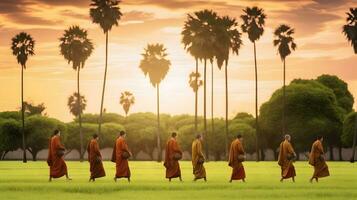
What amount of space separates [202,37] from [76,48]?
1855cm

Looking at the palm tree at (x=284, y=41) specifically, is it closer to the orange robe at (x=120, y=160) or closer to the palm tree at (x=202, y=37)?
the palm tree at (x=202, y=37)

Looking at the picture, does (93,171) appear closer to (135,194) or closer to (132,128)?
(135,194)

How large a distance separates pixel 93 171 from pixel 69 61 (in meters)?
64.2

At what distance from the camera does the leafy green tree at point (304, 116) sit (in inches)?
4555

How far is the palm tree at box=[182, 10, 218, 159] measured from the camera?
89125 mm

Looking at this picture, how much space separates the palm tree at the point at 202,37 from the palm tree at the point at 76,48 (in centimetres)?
1487

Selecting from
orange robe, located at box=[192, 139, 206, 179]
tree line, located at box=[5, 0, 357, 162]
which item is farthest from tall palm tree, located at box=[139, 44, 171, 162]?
orange robe, located at box=[192, 139, 206, 179]

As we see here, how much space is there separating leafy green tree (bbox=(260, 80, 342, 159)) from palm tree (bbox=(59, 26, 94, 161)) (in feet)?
112

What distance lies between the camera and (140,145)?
143750mm

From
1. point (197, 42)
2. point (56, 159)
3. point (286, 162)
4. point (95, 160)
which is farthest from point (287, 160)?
point (197, 42)

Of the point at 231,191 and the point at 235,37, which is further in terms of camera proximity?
the point at 235,37

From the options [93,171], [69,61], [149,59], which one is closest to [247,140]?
[149,59]

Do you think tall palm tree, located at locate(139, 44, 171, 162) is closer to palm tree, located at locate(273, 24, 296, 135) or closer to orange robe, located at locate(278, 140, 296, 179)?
palm tree, located at locate(273, 24, 296, 135)

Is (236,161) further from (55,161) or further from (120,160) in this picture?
(55,161)
